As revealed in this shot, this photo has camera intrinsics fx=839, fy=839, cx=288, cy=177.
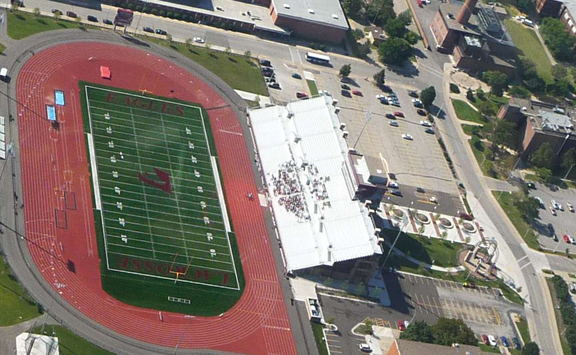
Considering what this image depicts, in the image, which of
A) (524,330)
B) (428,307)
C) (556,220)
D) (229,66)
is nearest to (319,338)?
(428,307)

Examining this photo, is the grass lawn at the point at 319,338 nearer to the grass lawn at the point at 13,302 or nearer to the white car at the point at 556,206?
the grass lawn at the point at 13,302

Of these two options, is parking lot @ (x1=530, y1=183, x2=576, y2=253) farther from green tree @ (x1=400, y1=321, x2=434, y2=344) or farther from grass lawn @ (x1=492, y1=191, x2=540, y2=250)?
green tree @ (x1=400, y1=321, x2=434, y2=344)

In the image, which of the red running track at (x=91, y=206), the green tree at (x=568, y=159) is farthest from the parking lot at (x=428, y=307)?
the green tree at (x=568, y=159)

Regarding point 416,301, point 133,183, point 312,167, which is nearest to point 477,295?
point 416,301

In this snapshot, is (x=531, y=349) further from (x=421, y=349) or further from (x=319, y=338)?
(x=319, y=338)

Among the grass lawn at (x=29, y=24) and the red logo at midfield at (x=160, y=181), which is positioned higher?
the grass lawn at (x=29, y=24)

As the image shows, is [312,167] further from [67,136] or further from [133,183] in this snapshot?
[67,136]

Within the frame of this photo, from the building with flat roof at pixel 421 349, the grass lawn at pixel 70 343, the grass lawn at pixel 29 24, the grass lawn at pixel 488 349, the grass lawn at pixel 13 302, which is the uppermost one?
the grass lawn at pixel 29 24

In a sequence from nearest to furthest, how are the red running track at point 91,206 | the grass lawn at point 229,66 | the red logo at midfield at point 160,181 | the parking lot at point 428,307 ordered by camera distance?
1. the red running track at point 91,206
2. the parking lot at point 428,307
3. the red logo at midfield at point 160,181
4. the grass lawn at point 229,66
